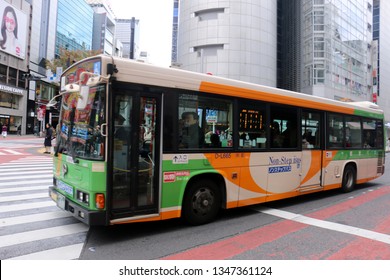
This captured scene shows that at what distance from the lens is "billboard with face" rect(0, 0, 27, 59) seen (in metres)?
41.3

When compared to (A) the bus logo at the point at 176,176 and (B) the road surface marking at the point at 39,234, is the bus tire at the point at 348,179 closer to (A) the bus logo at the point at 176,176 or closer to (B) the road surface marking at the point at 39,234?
(A) the bus logo at the point at 176,176

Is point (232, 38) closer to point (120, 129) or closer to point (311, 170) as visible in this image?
point (311, 170)

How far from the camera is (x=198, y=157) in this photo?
5.75 m

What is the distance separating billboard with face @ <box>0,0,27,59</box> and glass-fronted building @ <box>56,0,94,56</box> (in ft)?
25.8

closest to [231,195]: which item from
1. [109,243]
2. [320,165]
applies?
[109,243]

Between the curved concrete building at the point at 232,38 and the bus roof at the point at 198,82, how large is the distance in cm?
3616

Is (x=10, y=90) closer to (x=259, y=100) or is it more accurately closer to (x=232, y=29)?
(x=232, y=29)

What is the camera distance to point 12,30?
43156 millimetres

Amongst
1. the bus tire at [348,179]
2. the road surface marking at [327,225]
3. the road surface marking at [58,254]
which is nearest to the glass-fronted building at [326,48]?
Answer: the bus tire at [348,179]

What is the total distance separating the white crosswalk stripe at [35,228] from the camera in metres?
4.54

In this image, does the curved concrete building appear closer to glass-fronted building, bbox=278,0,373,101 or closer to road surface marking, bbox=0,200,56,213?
glass-fronted building, bbox=278,0,373,101

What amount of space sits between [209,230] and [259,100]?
306 centimetres

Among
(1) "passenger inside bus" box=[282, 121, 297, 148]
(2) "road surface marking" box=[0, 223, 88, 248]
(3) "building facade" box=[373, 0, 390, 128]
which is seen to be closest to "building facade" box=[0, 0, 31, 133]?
(2) "road surface marking" box=[0, 223, 88, 248]

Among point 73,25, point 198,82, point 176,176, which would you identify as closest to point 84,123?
point 176,176
